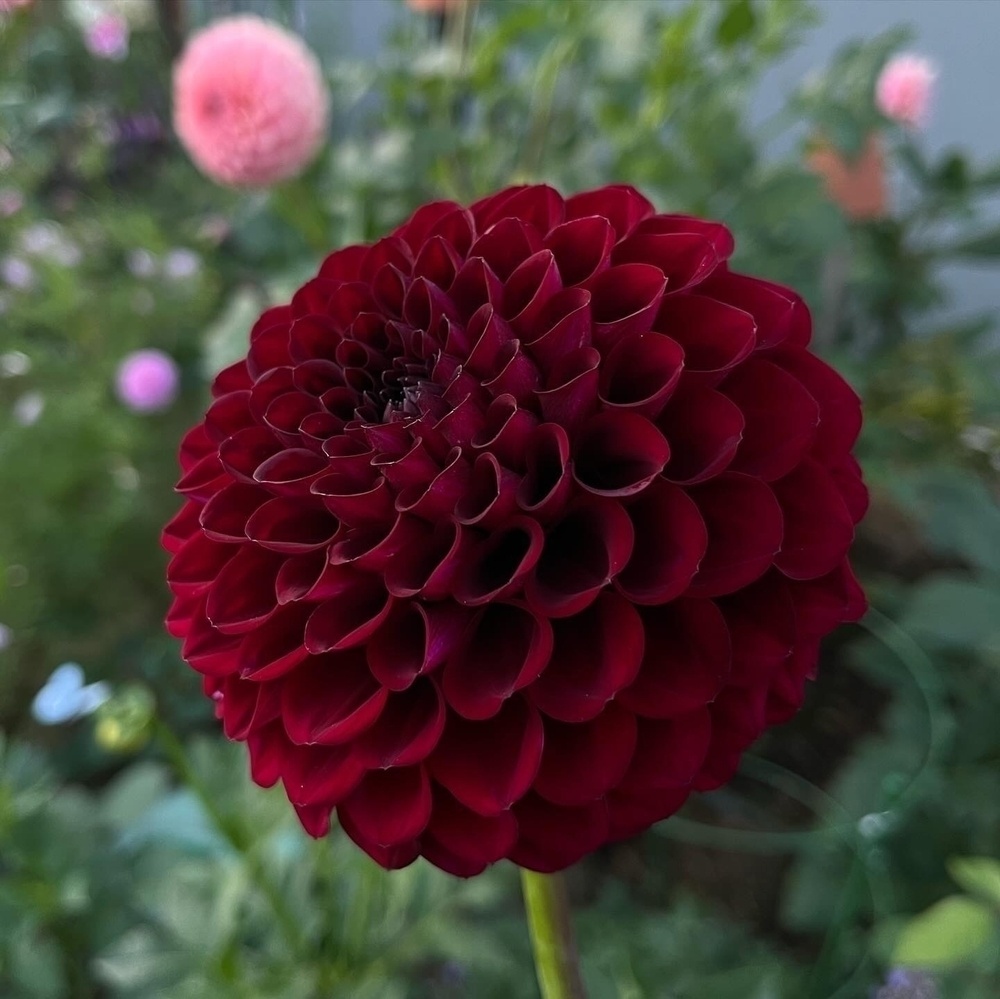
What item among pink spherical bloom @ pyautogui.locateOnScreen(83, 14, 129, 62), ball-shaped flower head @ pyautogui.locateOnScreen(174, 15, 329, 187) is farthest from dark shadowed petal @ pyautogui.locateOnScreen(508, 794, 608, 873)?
pink spherical bloom @ pyautogui.locateOnScreen(83, 14, 129, 62)

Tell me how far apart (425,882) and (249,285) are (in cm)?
98

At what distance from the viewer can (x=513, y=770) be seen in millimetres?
206

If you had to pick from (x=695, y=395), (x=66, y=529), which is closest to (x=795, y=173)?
(x=695, y=395)

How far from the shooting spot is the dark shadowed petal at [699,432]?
0.21 m

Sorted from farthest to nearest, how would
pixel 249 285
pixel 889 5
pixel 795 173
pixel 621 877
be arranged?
pixel 249 285
pixel 889 5
pixel 621 877
pixel 795 173

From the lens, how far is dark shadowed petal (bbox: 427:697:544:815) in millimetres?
201

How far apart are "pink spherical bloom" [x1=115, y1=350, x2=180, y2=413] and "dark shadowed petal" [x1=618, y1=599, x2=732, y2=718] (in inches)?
31.3

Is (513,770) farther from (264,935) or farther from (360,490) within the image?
(264,935)

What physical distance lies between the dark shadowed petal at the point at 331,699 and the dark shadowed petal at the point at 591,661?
0.14ft

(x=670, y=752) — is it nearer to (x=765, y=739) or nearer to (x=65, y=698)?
(x=65, y=698)

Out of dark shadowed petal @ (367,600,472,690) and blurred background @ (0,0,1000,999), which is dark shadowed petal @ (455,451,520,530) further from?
blurred background @ (0,0,1000,999)

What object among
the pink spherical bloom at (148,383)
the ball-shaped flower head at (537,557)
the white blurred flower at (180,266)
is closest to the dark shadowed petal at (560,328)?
the ball-shaped flower head at (537,557)

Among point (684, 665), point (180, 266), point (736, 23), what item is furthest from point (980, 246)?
point (180, 266)

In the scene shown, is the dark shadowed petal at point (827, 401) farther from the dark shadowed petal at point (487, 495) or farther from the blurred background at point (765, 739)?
the blurred background at point (765, 739)
